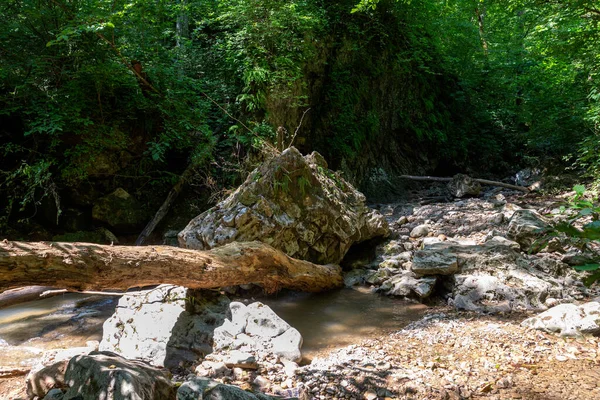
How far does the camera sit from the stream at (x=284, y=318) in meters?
3.93

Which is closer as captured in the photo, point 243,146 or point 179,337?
point 179,337

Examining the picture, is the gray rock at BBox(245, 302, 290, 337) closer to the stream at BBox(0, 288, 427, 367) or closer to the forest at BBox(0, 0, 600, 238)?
the stream at BBox(0, 288, 427, 367)

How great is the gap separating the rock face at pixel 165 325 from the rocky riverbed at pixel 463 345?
0.15 meters

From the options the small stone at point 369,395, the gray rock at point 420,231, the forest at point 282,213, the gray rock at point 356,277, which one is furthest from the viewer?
the gray rock at point 420,231

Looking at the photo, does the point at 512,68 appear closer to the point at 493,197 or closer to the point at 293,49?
the point at 493,197

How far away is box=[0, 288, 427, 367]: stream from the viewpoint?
12.9 feet

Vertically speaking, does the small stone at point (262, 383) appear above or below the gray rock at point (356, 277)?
above

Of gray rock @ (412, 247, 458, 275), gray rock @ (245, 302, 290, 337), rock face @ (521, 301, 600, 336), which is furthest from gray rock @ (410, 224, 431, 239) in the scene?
gray rock @ (245, 302, 290, 337)

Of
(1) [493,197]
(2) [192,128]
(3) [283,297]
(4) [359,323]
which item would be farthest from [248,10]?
(1) [493,197]

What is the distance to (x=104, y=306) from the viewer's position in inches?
203

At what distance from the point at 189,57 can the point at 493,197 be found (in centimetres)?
920

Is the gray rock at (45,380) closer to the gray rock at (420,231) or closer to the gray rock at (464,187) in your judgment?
the gray rock at (420,231)

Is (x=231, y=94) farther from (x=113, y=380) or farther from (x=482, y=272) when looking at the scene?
(x=113, y=380)

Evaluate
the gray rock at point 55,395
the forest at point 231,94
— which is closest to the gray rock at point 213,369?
the gray rock at point 55,395
